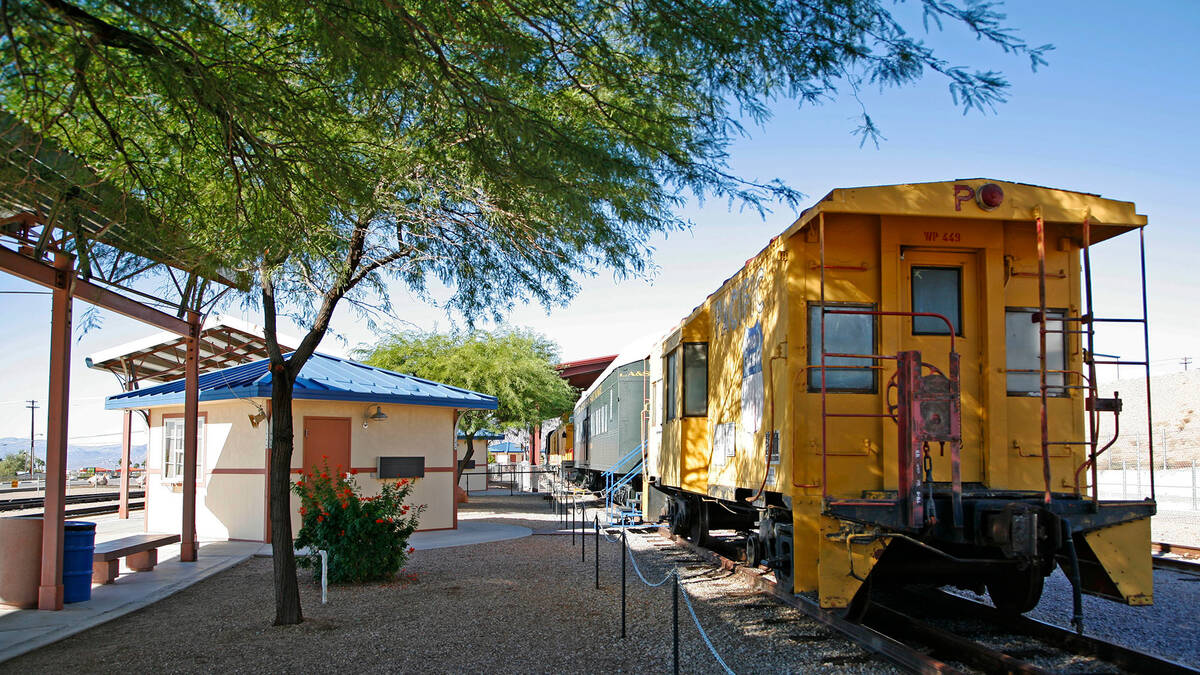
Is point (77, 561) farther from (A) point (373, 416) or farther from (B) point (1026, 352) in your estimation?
(B) point (1026, 352)

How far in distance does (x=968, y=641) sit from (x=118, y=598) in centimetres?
855

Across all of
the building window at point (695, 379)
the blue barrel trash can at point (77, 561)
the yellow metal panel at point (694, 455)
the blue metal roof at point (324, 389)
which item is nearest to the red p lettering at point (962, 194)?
the building window at point (695, 379)

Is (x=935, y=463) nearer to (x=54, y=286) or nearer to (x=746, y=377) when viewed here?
(x=746, y=377)

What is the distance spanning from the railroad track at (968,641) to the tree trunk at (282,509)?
15.0 ft

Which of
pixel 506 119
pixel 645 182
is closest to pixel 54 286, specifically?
pixel 506 119

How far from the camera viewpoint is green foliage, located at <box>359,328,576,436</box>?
2677 centimetres

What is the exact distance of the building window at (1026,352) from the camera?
7.02 m

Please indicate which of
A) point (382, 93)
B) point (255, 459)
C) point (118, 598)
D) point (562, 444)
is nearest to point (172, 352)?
point (255, 459)

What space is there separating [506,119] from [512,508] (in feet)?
61.9

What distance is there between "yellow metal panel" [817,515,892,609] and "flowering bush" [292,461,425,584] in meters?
5.95

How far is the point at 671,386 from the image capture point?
39.0 ft

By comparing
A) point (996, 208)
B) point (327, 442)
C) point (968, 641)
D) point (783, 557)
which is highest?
point (996, 208)

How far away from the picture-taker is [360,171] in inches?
271

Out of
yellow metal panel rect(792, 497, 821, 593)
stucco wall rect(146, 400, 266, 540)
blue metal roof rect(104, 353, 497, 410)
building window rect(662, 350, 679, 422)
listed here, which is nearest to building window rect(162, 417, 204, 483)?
stucco wall rect(146, 400, 266, 540)
